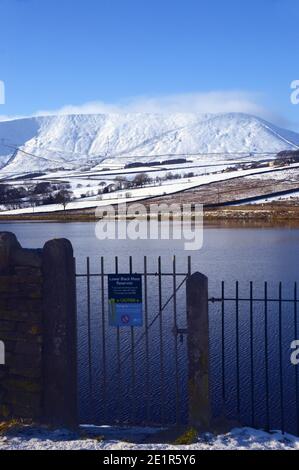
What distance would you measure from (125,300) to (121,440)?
7.21ft

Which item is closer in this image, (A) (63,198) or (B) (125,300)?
(B) (125,300)

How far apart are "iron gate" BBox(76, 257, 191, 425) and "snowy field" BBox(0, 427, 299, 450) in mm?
978

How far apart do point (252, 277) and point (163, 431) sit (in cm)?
1582

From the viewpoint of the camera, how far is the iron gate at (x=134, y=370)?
10.1 meters

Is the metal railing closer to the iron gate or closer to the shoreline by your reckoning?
the iron gate

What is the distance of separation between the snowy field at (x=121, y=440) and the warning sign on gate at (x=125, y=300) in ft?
5.38

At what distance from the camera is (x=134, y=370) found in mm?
11172

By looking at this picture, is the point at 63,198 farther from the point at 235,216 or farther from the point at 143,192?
the point at 235,216

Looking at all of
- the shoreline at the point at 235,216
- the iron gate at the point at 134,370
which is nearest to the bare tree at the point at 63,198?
the shoreline at the point at 235,216

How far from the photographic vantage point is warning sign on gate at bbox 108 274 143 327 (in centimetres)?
990

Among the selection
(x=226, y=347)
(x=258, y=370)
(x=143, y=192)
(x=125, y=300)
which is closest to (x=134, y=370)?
(x=125, y=300)

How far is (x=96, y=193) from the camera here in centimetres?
10319

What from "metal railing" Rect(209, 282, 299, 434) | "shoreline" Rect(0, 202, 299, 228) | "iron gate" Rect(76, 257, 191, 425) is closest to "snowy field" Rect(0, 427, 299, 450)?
"iron gate" Rect(76, 257, 191, 425)

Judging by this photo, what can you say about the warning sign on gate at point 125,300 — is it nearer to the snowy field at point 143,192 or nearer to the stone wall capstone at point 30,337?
the stone wall capstone at point 30,337
